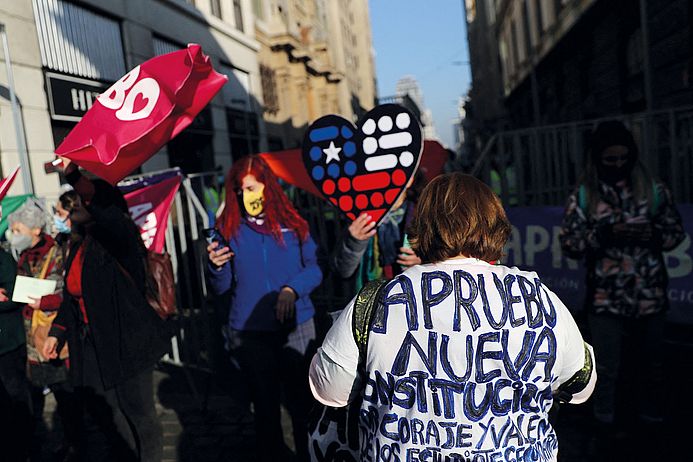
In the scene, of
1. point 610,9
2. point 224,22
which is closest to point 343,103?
point 224,22

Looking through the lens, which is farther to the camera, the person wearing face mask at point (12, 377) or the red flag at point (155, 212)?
the red flag at point (155, 212)

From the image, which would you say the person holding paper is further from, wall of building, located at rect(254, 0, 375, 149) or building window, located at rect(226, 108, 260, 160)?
building window, located at rect(226, 108, 260, 160)

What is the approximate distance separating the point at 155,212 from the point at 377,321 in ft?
12.4

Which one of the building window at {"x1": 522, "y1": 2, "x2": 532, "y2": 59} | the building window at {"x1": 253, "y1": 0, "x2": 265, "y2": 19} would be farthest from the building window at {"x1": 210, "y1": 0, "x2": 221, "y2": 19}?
the building window at {"x1": 522, "y1": 2, "x2": 532, "y2": 59}

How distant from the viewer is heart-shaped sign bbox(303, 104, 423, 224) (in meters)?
2.75

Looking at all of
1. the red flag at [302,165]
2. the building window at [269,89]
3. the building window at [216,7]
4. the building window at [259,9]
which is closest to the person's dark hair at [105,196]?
the red flag at [302,165]

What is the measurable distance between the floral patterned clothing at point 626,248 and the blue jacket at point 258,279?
1654mm

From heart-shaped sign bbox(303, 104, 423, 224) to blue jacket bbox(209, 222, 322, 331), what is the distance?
395 millimetres

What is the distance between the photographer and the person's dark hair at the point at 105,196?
2850mm

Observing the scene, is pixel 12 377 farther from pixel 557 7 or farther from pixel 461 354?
pixel 557 7

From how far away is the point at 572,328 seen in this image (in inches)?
60.5

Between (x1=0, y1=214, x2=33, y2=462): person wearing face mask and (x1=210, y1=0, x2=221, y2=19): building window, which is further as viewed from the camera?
(x1=210, y1=0, x2=221, y2=19): building window

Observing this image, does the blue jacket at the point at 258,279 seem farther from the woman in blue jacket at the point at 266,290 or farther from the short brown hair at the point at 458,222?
the short brown hair at the point at 458,222

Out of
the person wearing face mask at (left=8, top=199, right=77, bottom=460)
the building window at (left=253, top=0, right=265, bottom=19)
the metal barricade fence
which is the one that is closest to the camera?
the person wearing face mask at (left=8, top=199, right=77, bottom=460)
